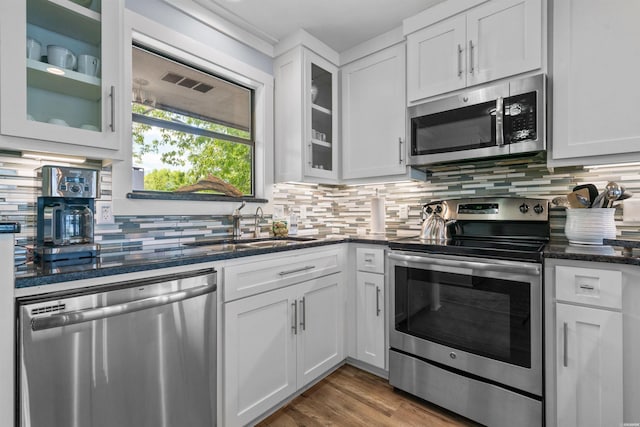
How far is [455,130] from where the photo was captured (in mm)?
2049

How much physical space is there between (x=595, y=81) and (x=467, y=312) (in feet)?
4.54

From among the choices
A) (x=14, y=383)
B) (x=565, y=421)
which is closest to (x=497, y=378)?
(x=565, y=421)

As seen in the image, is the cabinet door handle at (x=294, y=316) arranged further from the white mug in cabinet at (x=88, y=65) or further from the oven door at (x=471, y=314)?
the white mug in cabinet at (x=88, y=65)

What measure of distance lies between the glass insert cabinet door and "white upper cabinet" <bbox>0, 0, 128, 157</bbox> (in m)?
1.31

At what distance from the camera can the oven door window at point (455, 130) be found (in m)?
1.91

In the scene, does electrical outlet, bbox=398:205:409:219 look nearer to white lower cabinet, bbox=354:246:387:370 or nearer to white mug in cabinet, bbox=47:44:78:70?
white lower cabinet, bbox=354:246:387:370

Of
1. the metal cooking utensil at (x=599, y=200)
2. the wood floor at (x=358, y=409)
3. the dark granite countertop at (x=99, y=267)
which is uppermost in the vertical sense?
the metal cooking utensil at (x=599, y=200)

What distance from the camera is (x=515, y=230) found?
6.66 feet

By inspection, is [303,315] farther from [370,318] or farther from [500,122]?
[500,122]

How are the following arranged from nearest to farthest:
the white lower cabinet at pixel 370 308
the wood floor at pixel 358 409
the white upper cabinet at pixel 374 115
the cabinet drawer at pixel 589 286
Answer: the cabinet drawer at pixel 589 286 < the wood floor at pixel 358 409 < the white lower cabinet at pixel 370 308 < the white upper cabinet at pixel 374 115

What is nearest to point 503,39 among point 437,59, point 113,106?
point 437,59

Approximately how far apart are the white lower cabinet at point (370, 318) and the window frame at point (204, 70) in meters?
1.03

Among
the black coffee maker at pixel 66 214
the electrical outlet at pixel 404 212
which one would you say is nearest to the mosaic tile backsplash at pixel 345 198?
the electrical outlet at pixel 404 212

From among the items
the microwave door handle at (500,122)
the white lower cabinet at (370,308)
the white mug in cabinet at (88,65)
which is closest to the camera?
the white mug in cabinet at (88,65)
